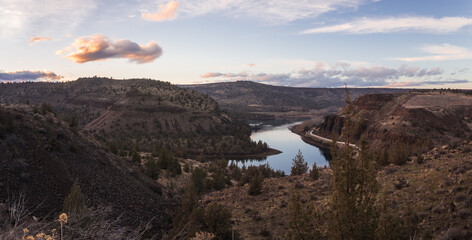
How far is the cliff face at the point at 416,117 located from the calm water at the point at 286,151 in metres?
9.19

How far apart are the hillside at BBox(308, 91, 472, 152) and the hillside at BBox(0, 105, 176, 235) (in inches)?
2162

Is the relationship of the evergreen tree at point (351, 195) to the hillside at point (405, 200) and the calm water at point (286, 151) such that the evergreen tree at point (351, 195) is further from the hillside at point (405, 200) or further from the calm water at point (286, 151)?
the calm water at point (286, 151)

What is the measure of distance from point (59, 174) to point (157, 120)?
296 ft

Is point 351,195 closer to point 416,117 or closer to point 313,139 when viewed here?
point 416,117

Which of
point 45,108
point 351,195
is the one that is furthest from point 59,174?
point 351,195

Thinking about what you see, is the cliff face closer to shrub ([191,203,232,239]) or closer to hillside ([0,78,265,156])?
hillside ([0,78,265,156])

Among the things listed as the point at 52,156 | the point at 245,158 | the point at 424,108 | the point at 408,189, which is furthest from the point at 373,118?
the point at 52,156

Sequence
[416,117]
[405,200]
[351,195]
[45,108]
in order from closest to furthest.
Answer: [351,195], [405,200], [45,108], [416,117]

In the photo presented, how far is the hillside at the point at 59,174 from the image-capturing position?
17247 mm

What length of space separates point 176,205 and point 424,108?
8271 centimetres

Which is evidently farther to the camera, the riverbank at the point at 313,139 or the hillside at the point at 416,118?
the riverbank at the point at 313,139

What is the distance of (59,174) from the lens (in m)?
19.4

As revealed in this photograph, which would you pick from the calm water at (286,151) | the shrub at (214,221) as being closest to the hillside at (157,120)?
the calm water at (286,151)

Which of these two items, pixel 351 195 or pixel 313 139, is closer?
pixel 351 195
